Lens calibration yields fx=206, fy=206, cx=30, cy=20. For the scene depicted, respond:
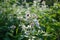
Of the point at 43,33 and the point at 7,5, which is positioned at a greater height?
the point at 7,5

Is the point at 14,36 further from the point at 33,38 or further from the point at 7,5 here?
the point at 7,5

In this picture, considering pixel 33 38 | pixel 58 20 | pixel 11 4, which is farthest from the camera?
Answer: pixel 58 20

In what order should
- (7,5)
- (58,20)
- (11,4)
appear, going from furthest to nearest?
(58,20), (11,4), (7,5)

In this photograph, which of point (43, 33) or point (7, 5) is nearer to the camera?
point (43, 33)

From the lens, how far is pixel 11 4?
3.21 meters

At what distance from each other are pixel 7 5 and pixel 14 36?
1.81 ft

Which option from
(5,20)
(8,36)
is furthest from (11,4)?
(8,36)

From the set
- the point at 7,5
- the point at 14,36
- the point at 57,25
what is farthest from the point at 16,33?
the point at 57,25

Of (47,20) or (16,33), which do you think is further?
(47,20)

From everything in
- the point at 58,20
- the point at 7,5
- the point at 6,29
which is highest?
the point at 7,5

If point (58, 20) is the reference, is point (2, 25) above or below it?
above

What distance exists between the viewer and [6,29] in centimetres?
265

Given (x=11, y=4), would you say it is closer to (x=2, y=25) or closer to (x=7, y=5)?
(x=7, y=5)

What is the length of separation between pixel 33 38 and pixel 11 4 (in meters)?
0.85
